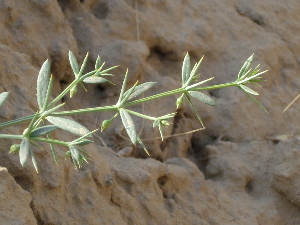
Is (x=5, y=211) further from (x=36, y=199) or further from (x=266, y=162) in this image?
(x=266, y=162)

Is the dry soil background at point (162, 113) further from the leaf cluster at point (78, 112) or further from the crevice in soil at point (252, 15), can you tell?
the leaf cluster at point (78, 112)

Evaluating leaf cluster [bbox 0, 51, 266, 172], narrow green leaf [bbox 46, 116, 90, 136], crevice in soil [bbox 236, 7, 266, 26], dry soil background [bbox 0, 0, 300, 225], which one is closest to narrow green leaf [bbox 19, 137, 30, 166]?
leaf cluster [bbox 0, 51, 266, 172]

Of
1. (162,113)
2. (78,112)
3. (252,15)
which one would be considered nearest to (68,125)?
(78,112)

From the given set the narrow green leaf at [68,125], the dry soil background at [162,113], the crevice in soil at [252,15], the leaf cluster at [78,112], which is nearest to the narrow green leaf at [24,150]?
the leaf cluster at [78,112]

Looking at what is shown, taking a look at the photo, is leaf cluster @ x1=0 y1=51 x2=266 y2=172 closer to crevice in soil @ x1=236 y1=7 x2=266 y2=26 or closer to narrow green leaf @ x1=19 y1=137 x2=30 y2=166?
narrow green leaf @ x1=19 y1=137 x2=30 y2=166

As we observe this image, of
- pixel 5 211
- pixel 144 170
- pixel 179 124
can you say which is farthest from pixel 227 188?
pixel 5 211

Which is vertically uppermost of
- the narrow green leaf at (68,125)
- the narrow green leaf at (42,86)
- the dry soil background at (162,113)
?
the narrow green leaf at (42,86)

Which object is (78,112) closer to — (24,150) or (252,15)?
(24,150)

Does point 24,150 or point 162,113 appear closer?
point 24,150
